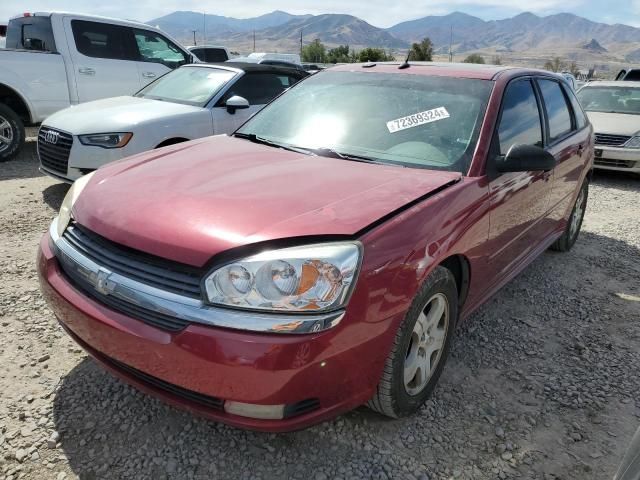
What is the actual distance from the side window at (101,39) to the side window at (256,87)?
2.87 meters

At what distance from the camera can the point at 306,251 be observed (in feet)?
6.02

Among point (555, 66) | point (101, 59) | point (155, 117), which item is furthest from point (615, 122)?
point (555, 66)

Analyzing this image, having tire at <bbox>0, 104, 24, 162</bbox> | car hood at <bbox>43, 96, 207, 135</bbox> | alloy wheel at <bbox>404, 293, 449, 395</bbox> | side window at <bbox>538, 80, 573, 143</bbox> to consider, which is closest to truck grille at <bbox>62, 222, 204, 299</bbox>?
alloy wheel at <bbox>404, 293, 449, 395</bbox>

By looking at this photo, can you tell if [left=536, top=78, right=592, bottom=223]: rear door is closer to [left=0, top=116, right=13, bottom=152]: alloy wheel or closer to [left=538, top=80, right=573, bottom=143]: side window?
[left=538, top=80, right=573, bottom=143]: side window

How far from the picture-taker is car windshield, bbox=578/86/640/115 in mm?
9029

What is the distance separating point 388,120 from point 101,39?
6.54 meters

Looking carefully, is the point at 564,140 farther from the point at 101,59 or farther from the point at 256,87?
the point at 101,59

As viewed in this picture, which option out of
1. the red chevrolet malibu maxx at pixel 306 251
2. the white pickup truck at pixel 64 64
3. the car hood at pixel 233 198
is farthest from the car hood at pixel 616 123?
the white pickup truck at pixel 64 64

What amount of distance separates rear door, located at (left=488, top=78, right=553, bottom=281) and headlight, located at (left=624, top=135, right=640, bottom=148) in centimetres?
530

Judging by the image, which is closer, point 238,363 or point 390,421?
point 238,363

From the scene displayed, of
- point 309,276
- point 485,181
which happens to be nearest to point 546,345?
point 485,181

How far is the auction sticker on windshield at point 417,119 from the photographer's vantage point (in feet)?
9.46

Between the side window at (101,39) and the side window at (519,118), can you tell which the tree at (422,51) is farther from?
the side window at (519,118)

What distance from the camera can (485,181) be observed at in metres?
2.63
